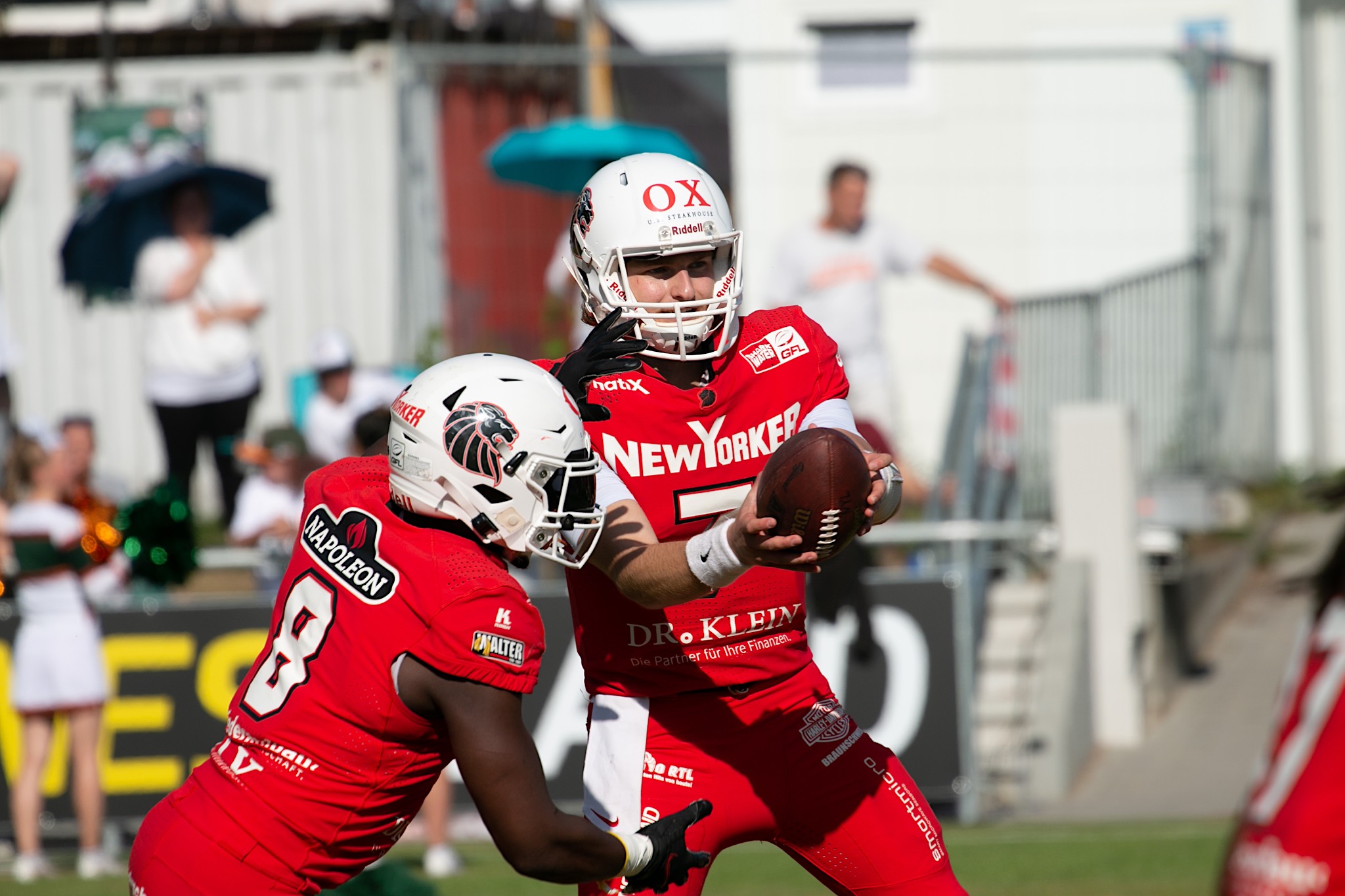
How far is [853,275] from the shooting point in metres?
9.91

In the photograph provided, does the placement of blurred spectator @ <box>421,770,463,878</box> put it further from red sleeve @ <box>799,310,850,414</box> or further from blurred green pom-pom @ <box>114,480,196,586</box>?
red sleeve @ <box>799,310,850,414</box>

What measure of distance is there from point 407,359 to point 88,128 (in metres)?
3.39

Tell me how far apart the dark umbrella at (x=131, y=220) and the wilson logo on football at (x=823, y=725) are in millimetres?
7014

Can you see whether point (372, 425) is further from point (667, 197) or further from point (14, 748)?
point (14, 748)

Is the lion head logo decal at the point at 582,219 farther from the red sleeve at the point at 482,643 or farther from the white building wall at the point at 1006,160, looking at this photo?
the white building wall at the point at 1006,160

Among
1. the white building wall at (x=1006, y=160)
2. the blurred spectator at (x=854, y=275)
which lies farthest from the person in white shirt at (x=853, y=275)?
the white building wall at (x=1006, y=160)

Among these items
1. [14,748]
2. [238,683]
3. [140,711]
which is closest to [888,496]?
[238,683]

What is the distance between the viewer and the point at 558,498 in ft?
11.9

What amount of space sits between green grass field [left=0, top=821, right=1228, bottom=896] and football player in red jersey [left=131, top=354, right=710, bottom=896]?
155 inches

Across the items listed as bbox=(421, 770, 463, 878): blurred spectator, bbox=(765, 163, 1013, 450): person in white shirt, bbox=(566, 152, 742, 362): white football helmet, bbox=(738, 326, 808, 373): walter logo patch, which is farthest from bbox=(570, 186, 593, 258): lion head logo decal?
bbox=(765, 163, 1013, 450): person in white shirt

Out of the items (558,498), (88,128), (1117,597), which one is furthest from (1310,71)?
(558,498)

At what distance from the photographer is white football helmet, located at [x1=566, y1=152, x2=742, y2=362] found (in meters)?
4.11

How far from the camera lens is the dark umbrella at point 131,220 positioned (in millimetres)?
10164

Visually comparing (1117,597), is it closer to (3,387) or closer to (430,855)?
(430,855)
